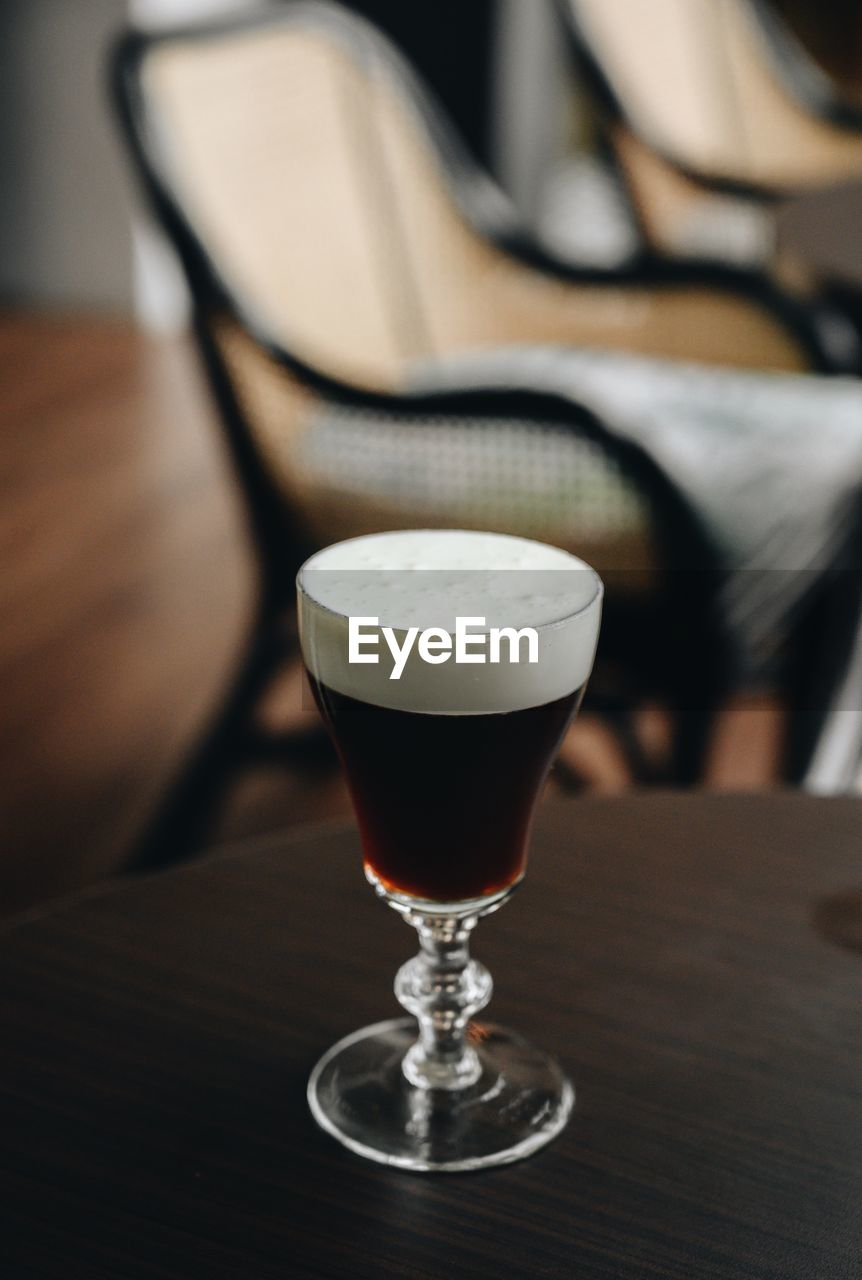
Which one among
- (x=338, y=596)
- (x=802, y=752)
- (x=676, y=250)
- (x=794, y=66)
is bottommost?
(x=802, y=752)

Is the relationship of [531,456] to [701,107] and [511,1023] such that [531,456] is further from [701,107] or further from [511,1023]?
[701,107]

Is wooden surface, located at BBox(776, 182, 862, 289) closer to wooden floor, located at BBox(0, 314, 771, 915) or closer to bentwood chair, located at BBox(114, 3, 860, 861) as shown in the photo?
bentwood chair, located at BBox(114, 3, 860, 861)

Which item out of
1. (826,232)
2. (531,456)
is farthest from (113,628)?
(826,232)

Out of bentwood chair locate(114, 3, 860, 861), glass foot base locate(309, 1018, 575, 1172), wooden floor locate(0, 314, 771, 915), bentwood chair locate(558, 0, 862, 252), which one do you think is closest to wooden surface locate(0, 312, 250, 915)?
wooden floor locate(0, 314, 771, 915)

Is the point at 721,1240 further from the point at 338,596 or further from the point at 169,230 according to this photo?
the point at 169,230

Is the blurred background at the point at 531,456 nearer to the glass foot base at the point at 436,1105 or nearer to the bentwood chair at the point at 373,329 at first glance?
the bentwood chair at the point at 373,329

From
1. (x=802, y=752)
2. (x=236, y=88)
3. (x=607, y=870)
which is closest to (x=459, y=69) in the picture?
(x=236, y=88)

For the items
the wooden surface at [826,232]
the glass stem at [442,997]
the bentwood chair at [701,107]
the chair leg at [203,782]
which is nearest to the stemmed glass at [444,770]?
the glass stem at [442,997]
